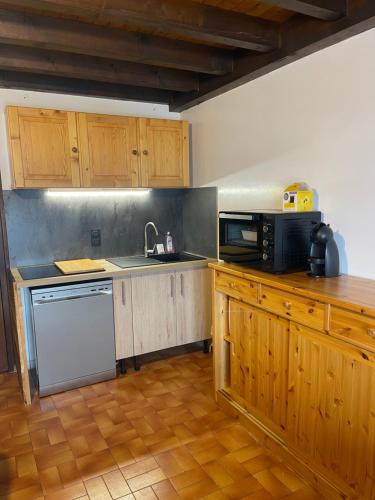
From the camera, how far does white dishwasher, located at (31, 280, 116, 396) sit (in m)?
2.65

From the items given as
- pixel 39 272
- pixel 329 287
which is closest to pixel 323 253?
pixel 329 287

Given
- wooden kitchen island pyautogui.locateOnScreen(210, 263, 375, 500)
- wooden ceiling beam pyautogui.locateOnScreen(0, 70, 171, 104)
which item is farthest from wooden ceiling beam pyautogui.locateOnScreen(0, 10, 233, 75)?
wooden kitchen island pyautogui.locateOnScreen(210, 263, 375, 500)

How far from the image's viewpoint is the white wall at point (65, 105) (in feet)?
9.53

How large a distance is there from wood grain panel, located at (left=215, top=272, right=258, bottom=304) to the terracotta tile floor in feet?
2.74

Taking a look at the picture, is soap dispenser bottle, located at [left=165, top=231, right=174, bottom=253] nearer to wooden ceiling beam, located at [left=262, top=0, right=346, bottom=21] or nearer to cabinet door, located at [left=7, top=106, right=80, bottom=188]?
cabinet door, located at [left=7, top=106, right=80, bottom=188]

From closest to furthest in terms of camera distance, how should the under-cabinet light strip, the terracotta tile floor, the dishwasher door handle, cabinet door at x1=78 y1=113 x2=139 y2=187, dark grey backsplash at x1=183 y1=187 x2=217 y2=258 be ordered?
the terracotta tile floor < the dishwasher door handle < cabinet door at x1=78 y1=113 x2=139 y2=187 < the under-cabinet light strip < dark grey backsplash at x1=183 y1=187 x2=217 y2=258

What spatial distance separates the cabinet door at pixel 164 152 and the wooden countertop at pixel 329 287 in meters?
1.36

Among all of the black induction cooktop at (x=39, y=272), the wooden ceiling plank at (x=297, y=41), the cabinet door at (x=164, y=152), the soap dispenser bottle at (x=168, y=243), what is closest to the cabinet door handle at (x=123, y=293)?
the black induction cooktop at (x=39, y=272)

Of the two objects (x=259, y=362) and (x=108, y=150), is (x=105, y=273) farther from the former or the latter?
(x=259, y=362)

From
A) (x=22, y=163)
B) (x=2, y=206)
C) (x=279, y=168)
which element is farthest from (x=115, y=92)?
(x=279, y=168)

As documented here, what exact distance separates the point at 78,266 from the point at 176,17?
1846mm

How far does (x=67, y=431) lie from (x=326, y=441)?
1.54 m

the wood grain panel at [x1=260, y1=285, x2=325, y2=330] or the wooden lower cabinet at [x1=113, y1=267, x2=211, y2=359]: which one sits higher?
the wood grain panel at [x1=260, y1=285, x2=325, y2=330]

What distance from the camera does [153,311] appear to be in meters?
3.09
